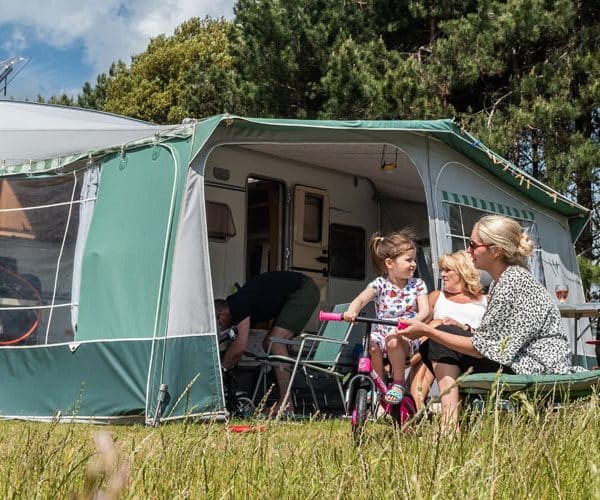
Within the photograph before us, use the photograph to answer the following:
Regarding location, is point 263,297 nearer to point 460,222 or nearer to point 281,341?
point 281,341

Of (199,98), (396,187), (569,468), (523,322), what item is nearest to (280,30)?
(199,98)

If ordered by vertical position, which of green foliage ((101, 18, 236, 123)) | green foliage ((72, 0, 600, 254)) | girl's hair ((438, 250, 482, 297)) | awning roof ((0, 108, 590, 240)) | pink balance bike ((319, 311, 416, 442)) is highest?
green foliage ((101, 18, 236, 123))

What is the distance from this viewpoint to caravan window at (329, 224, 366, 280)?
920 cm

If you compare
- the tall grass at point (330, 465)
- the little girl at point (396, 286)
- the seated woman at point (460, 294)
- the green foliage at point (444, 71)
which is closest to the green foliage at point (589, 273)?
the green foliage at point (444, 71)

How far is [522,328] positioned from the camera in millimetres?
3811

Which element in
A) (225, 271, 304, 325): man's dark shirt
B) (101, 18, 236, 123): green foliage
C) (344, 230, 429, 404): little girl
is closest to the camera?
(344, 230, 429, 404): little girl

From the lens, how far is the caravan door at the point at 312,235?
8.76 metres

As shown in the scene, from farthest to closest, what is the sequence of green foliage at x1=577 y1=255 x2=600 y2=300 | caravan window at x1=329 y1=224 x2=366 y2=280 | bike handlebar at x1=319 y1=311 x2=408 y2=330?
green foliage at x1=577 y1=255 x2=600 y2=300 → caravan window at x1=329 y1=224 x2=366 y2=280 → bike handlebar at x1=319 y1=311 x2=408 y2=330

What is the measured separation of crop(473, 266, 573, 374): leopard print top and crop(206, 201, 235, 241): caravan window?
451 cm

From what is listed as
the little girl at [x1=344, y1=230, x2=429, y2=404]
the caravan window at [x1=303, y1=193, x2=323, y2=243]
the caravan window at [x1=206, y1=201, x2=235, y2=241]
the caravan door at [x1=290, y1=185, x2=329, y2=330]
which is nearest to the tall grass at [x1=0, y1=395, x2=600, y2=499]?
the little girl at [x1=344, y1=230, x2=429, y2=404]

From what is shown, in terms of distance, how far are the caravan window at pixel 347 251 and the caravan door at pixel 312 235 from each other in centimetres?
12

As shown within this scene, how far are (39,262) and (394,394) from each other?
3.30 m

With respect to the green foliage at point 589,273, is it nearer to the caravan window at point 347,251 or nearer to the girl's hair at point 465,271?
the caravan window at point 347,251

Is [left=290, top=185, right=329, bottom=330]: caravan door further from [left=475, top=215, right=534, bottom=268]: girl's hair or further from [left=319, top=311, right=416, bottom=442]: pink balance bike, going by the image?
[left=475, top=215, right=534, bottom=268]: girl's hair
